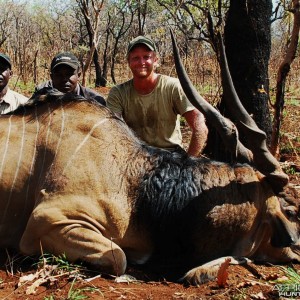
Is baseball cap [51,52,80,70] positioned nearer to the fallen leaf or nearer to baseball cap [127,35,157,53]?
baseball cap [127,35,157,53]

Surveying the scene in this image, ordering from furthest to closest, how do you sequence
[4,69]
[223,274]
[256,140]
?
1. [4,69]
2. [256,140]
3. [223,274]

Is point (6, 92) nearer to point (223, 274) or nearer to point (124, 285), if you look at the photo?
point (124, 285)

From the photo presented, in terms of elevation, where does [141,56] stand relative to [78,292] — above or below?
above

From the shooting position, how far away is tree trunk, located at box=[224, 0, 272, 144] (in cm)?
550

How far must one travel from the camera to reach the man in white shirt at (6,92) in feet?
15.0

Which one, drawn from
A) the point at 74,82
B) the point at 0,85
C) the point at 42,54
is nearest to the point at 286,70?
the point at 74,82

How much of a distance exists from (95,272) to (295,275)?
1.07 meters

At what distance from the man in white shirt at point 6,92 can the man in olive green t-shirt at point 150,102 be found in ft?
3.00

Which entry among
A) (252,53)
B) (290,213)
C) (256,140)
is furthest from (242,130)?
(252,53)

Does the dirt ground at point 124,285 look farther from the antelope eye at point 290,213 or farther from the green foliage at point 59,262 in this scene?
the antelope eye at point 290,213

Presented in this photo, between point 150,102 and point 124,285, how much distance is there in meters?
1.91

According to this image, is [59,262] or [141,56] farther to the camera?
[141,56]

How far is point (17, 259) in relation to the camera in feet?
9.91

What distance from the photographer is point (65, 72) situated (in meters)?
4.78
